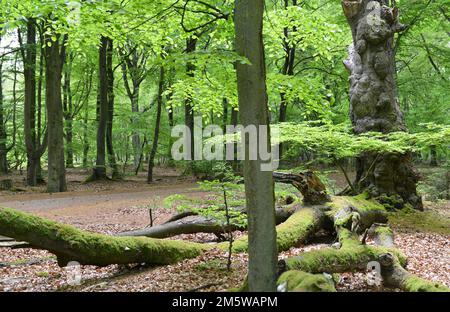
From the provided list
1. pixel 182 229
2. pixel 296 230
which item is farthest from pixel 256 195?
pixel 182 229

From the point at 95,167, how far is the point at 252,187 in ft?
60.6

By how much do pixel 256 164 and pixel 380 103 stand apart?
6.81 m

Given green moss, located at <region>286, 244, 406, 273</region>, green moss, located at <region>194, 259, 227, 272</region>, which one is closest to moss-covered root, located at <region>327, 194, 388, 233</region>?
green moss, located at <region>286, 244, 406, 273</region>

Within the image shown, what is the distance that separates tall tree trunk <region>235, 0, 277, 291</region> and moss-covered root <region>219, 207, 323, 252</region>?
2.46 m

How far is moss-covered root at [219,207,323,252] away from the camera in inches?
246

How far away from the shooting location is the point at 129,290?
458 cm

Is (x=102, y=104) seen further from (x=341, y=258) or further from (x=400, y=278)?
(x=400, y=278)

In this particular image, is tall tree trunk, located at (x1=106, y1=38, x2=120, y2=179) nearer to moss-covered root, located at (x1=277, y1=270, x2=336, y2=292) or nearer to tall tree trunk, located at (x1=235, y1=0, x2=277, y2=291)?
tall tree trunk, located at (x1=235, y1=0, x2=277, y2=291)

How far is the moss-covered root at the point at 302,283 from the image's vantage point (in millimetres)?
3291

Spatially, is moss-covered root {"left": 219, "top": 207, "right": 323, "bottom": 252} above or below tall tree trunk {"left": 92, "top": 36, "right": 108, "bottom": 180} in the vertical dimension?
below

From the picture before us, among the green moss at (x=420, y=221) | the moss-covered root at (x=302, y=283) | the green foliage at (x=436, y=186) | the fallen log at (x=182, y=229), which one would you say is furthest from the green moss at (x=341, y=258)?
the green foliage at (x=436, y=186)

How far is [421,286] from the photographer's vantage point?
3840mm
